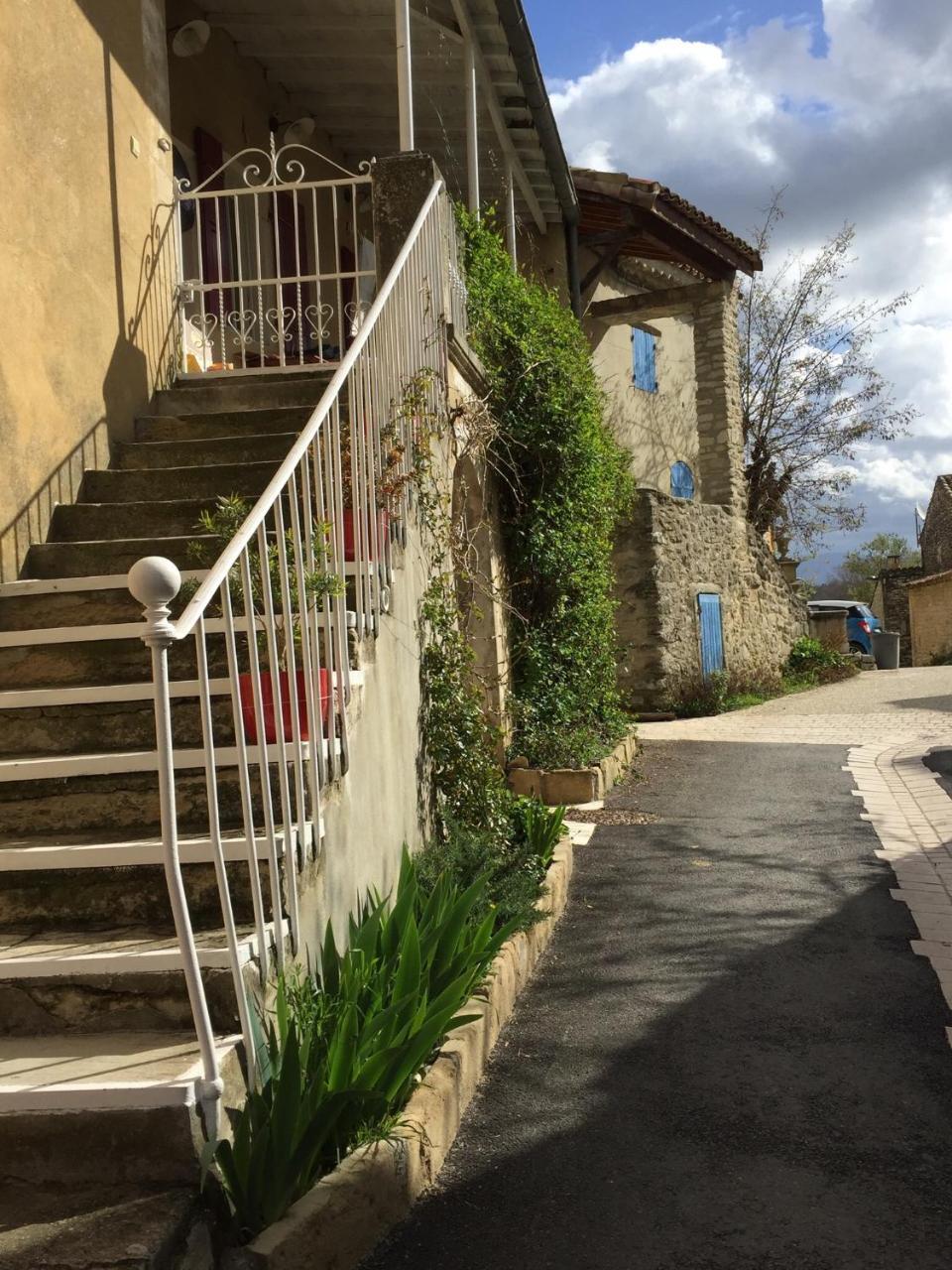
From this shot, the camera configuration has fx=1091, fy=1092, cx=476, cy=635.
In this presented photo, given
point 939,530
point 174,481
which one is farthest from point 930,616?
point 174,481

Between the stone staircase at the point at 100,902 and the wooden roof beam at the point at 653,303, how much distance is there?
9415 mm

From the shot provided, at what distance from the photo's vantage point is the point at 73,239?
532cm

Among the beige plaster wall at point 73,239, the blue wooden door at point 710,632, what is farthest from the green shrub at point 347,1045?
the blue wooden door at point 710,632

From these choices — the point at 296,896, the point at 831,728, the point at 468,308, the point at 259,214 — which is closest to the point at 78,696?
the point at 296,896

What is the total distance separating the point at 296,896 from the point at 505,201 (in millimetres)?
8118

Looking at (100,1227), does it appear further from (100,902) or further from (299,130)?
(299,130)

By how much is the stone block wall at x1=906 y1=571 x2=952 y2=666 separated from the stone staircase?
21.4 metres

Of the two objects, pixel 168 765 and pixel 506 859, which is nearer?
pixel 168 765

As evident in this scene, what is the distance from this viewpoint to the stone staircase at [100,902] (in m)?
2.20

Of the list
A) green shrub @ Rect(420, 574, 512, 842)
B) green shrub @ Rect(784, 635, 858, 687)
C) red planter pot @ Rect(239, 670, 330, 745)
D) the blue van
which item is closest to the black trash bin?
the blue van

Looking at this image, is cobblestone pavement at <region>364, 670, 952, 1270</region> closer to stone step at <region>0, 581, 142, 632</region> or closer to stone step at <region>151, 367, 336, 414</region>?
stone step at <region>0, 581, 142, 632</region>

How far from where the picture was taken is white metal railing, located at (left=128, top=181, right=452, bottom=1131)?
227 cm

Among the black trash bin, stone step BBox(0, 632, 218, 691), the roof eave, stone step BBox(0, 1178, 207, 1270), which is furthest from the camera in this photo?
the black trash bin

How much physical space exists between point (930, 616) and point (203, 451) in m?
22.7
